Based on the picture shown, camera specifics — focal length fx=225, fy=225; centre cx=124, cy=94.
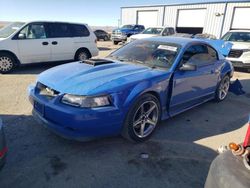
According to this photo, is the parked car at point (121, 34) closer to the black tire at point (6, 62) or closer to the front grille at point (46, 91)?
the black tire at point (6, 62)

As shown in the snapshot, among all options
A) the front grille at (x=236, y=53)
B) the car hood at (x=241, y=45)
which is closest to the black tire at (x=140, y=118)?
the front grille at (x=236, y=53)

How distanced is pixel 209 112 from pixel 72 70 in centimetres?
314

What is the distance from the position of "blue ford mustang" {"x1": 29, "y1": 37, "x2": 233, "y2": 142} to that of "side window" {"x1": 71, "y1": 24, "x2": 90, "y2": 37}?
16.0 ft

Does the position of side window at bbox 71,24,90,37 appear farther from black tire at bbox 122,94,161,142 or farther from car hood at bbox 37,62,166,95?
black tire at bbox 122,94,161,142

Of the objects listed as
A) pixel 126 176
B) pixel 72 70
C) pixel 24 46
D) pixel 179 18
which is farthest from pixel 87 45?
pixel 179 18

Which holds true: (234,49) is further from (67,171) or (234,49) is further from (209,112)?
(67,171)

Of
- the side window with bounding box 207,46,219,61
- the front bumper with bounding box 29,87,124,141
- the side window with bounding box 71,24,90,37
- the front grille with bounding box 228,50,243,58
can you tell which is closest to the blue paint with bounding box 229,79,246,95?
the side window with bounding box 207,46,219,61

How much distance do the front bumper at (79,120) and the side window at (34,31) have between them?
218 inches

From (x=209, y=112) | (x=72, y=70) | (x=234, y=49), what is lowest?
(x=209, y=112)

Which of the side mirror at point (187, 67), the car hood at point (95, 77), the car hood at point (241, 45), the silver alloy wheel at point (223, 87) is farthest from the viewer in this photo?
the car hood at point (241, 45)

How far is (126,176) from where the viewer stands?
2.71 metres

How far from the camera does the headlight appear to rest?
2.82m

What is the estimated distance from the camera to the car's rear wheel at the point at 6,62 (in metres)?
7.50

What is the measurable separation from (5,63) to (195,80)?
632 cm
